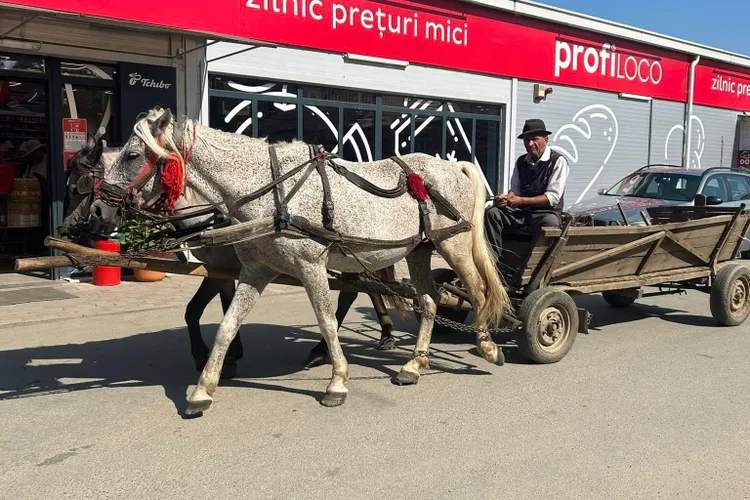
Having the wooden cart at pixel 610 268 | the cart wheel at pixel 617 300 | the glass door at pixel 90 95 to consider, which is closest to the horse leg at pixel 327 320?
the wooden cart at pixel 610 268

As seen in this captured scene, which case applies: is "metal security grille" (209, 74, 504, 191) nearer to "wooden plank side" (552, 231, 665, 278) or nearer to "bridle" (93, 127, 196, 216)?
"wooden plank side" (552, 231, 665, 278)

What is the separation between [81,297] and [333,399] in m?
4.98

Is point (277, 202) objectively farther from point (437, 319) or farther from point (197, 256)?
point (437, 319)

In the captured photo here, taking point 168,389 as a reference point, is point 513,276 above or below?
above

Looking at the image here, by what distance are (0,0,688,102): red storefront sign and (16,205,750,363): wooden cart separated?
4.96 metres

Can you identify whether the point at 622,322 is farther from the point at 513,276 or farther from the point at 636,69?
the point at 636,69

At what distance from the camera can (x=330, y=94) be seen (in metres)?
11.6

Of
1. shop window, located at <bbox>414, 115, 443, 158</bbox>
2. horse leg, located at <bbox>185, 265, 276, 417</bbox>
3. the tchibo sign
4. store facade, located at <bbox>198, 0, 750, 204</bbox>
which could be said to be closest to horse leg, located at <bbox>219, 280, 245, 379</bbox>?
horse leg, located at <bbox>185, 265, 276, 417</bbox>

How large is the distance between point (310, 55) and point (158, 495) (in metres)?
9.03

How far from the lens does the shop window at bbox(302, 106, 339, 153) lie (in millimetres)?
11344

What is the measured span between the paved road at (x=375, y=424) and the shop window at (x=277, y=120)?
16.9 ft

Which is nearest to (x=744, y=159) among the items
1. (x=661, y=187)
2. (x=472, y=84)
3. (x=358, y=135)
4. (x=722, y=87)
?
(x=722, y=87)

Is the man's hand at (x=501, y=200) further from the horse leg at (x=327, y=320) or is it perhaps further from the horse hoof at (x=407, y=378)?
the horse leg at (x=327, y=320)

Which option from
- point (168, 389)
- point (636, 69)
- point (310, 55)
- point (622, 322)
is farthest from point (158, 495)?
point (636, 69)
